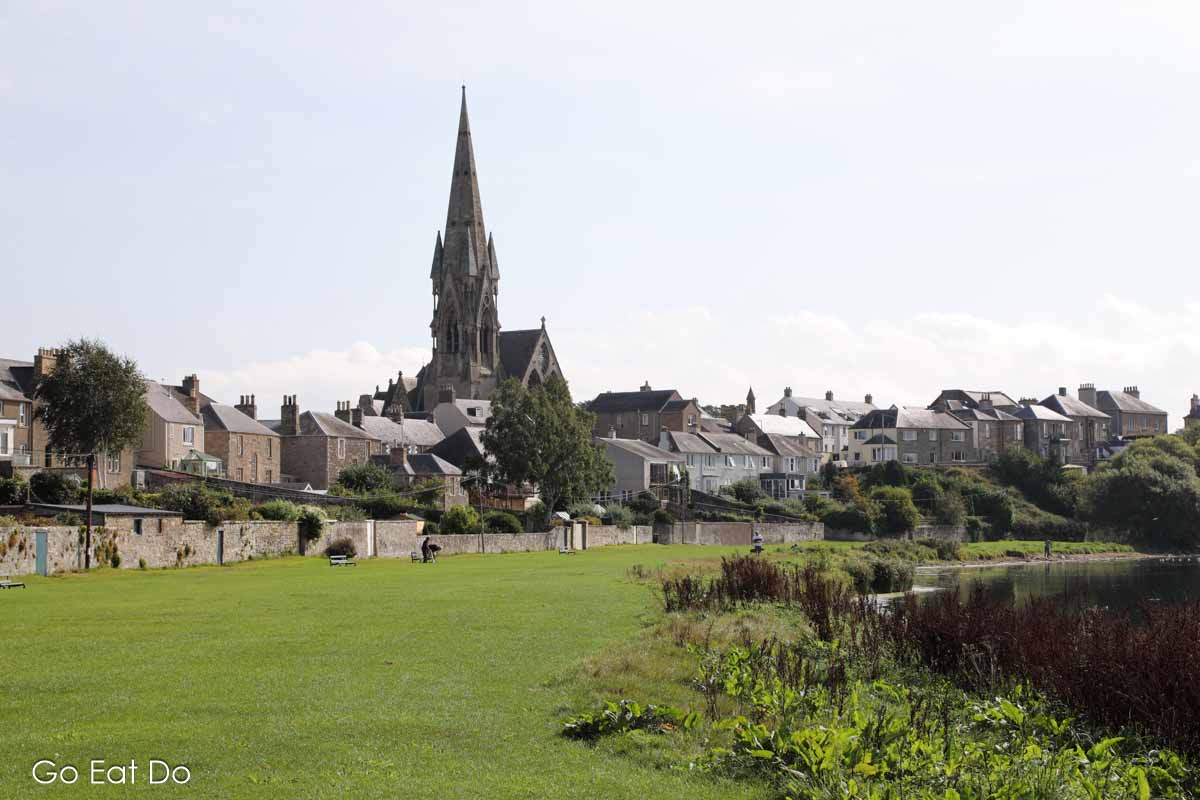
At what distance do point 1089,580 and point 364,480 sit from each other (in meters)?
48.6

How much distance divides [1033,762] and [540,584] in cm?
2547

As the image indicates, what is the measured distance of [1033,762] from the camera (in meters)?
10.8

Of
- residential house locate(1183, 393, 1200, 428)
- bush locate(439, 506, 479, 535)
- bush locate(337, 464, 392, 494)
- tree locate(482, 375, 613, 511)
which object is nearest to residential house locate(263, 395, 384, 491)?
bush locate(337, 464, 392, 494)

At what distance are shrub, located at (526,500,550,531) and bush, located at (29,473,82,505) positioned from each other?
29075 millimetres

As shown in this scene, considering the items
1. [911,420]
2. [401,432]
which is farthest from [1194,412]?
[401,432]

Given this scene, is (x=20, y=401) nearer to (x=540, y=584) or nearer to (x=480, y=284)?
(x=540, y=584)

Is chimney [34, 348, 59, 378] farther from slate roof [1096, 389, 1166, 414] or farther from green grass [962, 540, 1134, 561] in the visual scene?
slate roof [1096, 389, 1166, 414]

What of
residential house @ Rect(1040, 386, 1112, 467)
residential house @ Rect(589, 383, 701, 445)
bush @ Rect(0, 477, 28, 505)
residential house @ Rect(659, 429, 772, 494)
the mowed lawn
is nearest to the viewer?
the mowed lawn

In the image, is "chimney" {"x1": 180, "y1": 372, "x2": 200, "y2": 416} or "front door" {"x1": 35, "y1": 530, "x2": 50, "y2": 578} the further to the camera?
"chimney" {"x1": 180, "y1": 372, "x2": 200, "y2": 416}

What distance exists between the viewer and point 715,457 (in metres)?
126

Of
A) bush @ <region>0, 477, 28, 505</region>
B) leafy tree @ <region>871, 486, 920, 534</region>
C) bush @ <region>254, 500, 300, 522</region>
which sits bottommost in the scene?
leafy tree @ <region>871, 486, 920, 534</region>

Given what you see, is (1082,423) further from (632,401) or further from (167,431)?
(167,431)

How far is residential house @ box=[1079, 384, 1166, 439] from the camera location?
6565 inches

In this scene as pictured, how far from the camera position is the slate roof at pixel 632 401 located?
137 m
